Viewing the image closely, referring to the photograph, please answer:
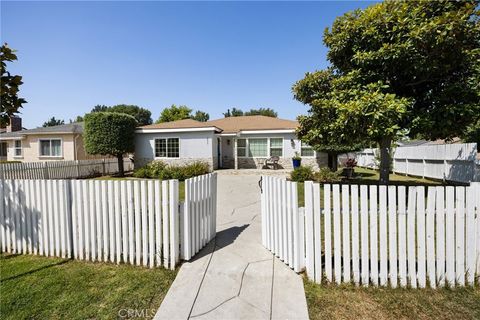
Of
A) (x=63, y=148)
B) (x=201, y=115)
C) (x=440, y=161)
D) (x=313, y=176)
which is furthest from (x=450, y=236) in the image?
(x=201, y=115)

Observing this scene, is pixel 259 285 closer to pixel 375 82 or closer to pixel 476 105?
pixel 375 82

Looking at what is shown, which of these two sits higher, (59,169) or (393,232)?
(59,169)

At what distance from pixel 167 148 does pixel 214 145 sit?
3479 mm

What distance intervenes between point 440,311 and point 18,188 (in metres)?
6.25

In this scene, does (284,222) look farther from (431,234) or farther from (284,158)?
(284,158)

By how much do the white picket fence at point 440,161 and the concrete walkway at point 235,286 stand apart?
1118cm

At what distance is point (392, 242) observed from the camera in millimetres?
3035

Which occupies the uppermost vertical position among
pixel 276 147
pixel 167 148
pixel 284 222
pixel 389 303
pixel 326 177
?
pixel 167 148

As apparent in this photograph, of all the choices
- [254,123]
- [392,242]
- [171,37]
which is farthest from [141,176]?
[392,242]

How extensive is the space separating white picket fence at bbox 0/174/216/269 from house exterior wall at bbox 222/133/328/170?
1347 cm

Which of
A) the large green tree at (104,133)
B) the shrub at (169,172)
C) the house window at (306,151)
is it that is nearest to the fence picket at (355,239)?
the shrub at (169,172)

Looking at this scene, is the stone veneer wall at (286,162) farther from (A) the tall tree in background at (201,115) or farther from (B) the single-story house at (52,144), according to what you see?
(A) the tall tree in background at (201,115)

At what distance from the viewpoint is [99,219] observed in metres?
3.74

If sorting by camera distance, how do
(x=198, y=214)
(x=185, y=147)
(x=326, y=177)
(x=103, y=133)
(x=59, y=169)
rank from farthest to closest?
(x=185, y=147) < (x=103, y=133) < (x=59, y=169) < (x=326, y=177) < (x=198, y=214)
